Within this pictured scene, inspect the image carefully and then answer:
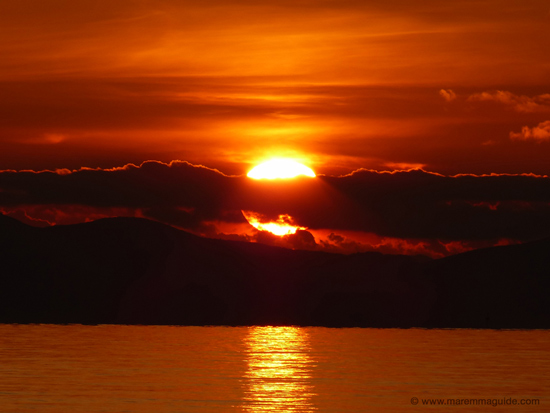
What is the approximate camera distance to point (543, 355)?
157 m

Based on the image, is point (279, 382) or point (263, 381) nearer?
point (279, 382)

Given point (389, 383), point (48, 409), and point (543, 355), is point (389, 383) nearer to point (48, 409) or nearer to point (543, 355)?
point (48, 409)

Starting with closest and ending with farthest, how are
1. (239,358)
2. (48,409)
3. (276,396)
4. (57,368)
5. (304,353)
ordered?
(48,409)
(276,396)
(57,368)
(239,358)
(304,353)

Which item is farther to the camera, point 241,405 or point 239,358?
point 239,358

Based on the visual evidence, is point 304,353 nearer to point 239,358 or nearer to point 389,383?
point 239,358

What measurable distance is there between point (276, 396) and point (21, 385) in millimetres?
24602

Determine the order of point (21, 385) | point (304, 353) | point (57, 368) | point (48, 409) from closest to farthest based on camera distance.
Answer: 1. point (48, 409)
2. point (21, 385)
3. point (57, 368)
4. point (304, 353)

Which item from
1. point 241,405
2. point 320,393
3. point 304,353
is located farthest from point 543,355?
point 241,405

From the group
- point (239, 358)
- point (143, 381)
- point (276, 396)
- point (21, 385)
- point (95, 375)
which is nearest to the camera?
point (276, 396)

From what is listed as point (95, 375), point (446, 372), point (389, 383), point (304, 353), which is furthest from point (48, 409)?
point (304, 353)

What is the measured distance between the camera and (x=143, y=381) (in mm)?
98625

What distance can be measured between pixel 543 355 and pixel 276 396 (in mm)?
82181

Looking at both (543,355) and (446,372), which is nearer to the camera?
(446,372)

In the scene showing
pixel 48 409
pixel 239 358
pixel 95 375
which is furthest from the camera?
pixel 239 358
